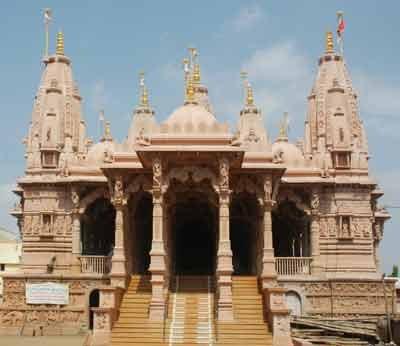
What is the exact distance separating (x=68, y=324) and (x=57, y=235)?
3828 mm

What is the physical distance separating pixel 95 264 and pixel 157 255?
5.75 m

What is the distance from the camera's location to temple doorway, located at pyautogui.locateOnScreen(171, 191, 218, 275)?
31.0 metres

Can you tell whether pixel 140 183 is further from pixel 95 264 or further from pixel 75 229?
pixel 75 229

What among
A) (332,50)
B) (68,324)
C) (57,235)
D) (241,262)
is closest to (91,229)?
(57,235)

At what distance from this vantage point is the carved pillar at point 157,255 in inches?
886

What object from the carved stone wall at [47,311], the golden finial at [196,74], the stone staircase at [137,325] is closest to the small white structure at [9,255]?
the carved stone wall at [47,311]

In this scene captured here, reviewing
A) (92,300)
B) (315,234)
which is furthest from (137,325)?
(315,234)

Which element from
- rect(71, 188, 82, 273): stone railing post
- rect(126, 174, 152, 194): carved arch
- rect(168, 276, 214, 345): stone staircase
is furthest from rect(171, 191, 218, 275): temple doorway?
rect(126, 174, 152, 194): carved arch

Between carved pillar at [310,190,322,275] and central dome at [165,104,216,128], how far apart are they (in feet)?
20.0

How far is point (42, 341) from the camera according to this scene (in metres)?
25.0

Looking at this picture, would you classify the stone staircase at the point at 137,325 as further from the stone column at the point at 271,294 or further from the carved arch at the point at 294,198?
the carved arch at the point at 294,198

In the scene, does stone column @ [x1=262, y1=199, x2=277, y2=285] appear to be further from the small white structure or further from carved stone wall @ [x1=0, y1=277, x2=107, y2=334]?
the small white structure

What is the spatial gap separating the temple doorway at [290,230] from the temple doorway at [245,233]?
1275mm

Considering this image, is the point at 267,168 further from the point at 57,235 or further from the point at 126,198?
the point at 57,235
